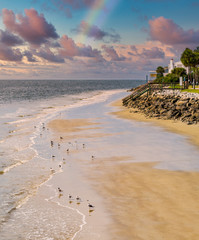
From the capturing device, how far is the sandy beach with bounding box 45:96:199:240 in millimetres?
7766

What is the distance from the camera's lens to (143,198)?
9836mm

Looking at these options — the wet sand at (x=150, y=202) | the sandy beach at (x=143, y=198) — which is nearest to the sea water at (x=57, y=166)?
the sandy beach at (x=143, y=198)

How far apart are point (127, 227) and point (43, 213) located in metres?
2.88

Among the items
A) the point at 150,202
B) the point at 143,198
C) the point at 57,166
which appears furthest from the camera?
the point at 57,166

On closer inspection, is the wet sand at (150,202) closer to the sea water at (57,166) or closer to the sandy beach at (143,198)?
the sandy beach at (143,198)

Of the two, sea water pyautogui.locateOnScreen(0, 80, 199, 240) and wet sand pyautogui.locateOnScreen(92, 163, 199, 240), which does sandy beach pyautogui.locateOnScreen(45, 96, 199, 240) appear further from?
sea water pyautogui.locateOnScreen(0, 80, 199, 240)

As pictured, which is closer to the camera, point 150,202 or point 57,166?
point 150,202

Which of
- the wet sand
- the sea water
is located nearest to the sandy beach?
the wet sand

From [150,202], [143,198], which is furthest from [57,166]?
[150,202]

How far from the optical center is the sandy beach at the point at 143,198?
7766 millimetres

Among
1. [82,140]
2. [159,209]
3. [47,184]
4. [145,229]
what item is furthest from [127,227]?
[82,140]

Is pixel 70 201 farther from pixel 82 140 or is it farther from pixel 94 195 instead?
pixel 82 140

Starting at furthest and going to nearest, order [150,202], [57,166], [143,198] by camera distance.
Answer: [57,166], [143,198], [150,202]

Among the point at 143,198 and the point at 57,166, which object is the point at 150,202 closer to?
the point at 143,198
